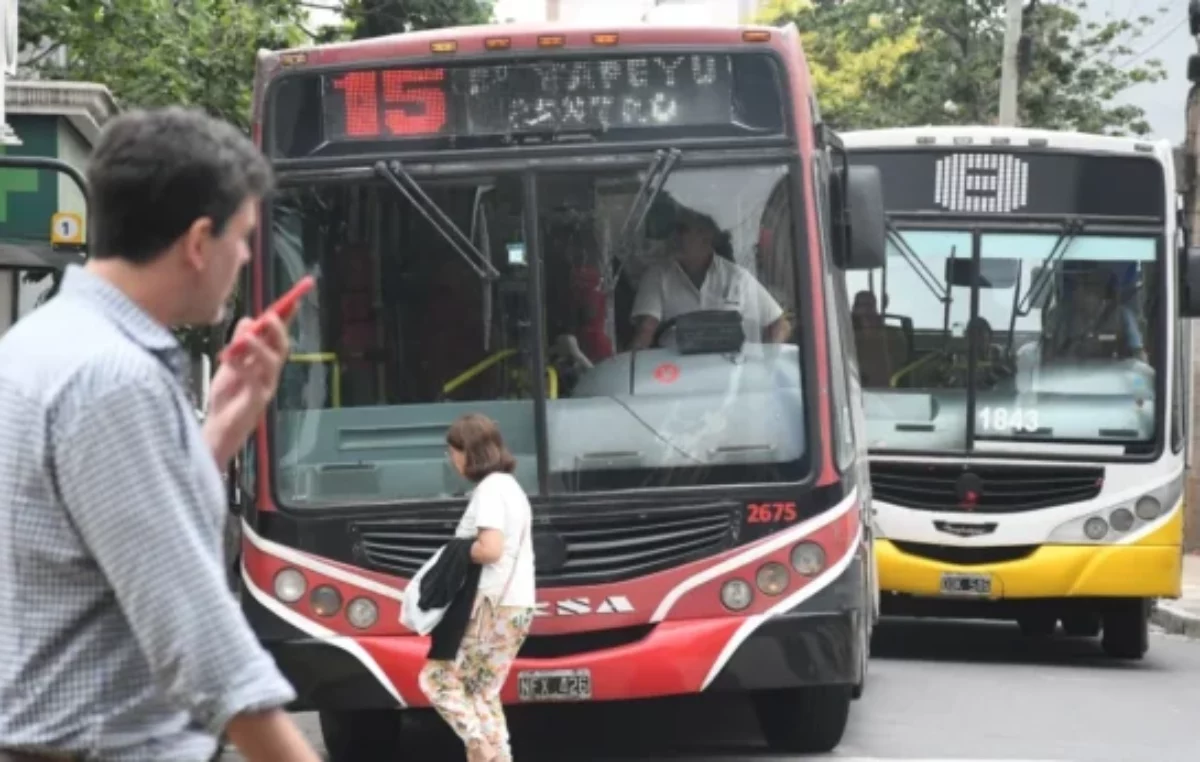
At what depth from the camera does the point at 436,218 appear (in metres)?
10.6

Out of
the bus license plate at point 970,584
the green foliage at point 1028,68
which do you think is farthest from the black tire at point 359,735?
the green foliage at point 1028,68

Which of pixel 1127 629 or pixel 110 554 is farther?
pixel 1127 629

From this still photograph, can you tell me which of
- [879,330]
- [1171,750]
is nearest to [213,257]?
[1171,750]

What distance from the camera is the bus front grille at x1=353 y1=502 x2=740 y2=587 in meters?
10.5

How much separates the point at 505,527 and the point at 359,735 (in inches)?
93.4

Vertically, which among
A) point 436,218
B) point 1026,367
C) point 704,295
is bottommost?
point 1026,367

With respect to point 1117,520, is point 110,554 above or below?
above

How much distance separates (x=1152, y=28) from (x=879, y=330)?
2915 cm

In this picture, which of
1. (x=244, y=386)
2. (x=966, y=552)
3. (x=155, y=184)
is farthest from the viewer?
A: (x=966, y=552)

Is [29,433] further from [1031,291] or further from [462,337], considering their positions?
[1031,291]

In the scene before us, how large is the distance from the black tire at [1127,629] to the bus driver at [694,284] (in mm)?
6632

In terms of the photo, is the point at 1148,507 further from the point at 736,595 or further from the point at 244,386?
the point at 244,386

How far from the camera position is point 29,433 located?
3.36m

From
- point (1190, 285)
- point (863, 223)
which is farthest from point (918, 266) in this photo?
point (863, 223)
